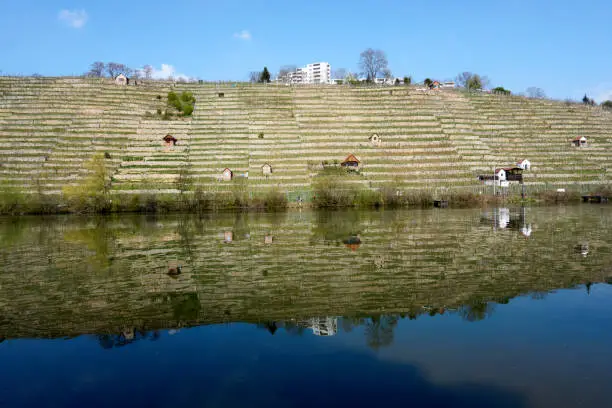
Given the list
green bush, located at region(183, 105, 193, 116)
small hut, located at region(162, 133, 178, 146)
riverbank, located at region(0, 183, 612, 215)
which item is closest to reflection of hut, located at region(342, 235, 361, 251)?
riverbank, located at region(0, 183, 612, 215)

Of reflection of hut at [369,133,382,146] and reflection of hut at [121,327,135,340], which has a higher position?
reflection of hut at [369,133,382,146]

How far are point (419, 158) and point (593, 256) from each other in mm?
51228

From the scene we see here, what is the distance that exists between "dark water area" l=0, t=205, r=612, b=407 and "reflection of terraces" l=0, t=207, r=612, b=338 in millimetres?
86

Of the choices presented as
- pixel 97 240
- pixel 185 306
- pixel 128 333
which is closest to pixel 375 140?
pixel 97 240

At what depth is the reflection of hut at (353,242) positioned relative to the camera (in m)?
22.4

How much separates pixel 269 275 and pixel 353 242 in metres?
8.47

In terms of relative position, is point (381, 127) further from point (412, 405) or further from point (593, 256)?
point (412, 405)

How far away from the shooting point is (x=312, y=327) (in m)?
10.8

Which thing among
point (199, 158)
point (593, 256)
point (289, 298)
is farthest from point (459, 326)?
point (199, 158)

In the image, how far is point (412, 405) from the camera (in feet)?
23.4

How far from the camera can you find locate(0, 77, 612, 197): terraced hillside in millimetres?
64312

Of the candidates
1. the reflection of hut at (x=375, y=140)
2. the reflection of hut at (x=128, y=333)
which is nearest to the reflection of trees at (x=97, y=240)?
the reflection of hut at (x=128, y=333)

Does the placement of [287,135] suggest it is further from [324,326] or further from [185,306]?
[324,326]

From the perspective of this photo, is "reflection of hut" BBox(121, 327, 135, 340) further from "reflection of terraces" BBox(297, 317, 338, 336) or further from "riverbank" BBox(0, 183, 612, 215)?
"riverbank" BBox(0, 183, 612, 215)
